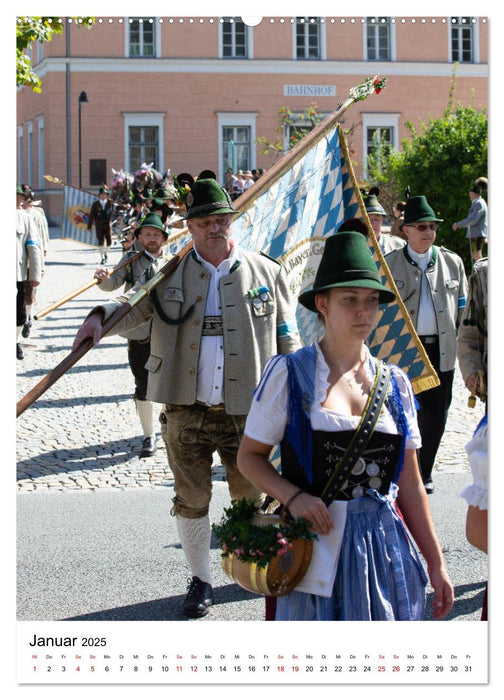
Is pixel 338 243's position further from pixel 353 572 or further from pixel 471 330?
pixel 471 330

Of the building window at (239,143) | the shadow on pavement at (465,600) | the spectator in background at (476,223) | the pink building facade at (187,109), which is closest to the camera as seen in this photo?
the shadow on pavement at (465,600)

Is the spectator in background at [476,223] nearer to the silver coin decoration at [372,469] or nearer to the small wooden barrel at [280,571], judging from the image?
the silver coin decoration at [372,469]

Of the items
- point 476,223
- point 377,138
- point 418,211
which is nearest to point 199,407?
point 418,211

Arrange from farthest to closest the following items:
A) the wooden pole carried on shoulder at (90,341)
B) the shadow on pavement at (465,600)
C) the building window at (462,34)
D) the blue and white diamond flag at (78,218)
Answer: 1. the blue and white diamond flag at (78,218)
2. the shadow on pavement at (465,600)
3. the wooden pole carried on shoulder at (90,341)
4. the building window at (462,34)

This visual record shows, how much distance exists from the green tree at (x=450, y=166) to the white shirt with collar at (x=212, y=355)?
925 cm

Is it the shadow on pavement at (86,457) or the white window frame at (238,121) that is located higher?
the white window frame at (238,121)

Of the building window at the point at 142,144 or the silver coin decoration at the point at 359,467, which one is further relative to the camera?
the building window at the point at 142,144

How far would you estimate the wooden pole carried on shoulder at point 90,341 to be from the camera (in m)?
3.37

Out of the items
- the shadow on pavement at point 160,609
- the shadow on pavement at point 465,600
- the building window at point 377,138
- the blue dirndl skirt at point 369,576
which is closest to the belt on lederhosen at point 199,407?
the shadow on pavement at point 160,609
